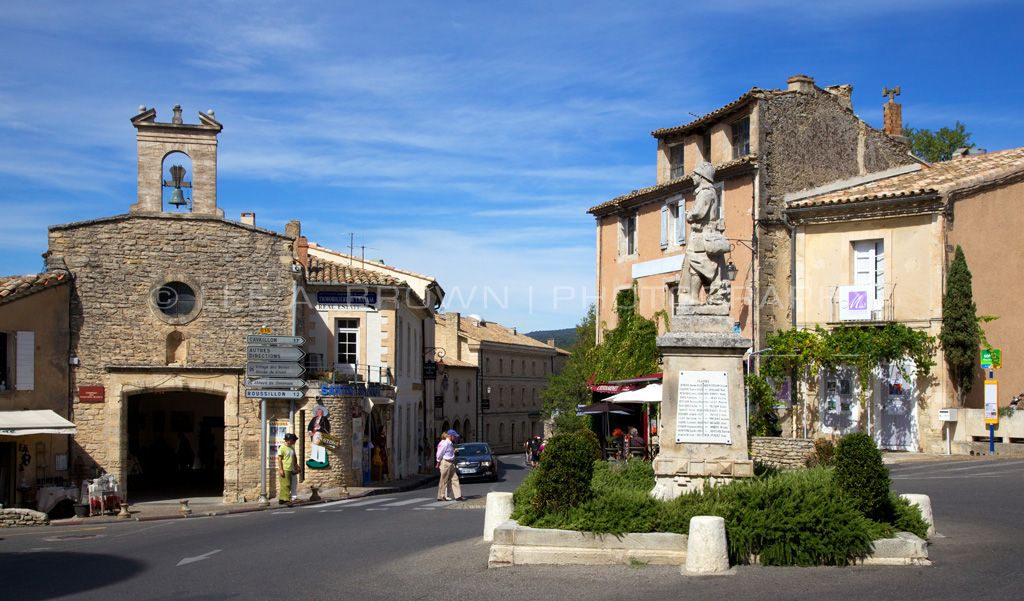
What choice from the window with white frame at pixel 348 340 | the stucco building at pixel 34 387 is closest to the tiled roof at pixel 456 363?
the window with white frame at pixel 348 340

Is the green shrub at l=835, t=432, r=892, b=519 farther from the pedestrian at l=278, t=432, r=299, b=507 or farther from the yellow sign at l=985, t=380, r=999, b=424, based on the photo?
the yellow sign at l=985, t=380, r=999, b=424

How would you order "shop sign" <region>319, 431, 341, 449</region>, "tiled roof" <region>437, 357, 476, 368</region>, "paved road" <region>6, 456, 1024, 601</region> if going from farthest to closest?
"tiled roof" <region>437, 357, 476, 368</region> < "shop sign" <region>319, 431, 341, 449</region> < "paved road" <region>6, 456, 1024, 601</region>

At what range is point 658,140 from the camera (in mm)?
31609

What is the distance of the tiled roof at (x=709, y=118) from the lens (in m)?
26.7

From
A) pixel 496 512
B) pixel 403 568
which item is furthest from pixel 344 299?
pixel 403 568

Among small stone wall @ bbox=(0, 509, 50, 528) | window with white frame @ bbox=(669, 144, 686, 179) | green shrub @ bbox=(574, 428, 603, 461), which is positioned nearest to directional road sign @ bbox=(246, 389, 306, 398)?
small stone wall @ bbox=(0, 509, 50, 528)

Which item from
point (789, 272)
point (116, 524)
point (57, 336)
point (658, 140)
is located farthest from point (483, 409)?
point (116, 524)

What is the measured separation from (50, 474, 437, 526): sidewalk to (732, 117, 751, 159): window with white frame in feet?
46.6

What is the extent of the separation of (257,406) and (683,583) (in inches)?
658

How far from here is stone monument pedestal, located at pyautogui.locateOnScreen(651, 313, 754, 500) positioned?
9969 mm

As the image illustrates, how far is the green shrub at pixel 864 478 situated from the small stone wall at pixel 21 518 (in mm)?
14128

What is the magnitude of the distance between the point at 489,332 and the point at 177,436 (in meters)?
35.5

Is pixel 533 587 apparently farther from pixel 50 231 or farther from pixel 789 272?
pixel 789 272

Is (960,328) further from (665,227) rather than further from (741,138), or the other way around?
(665,227)
